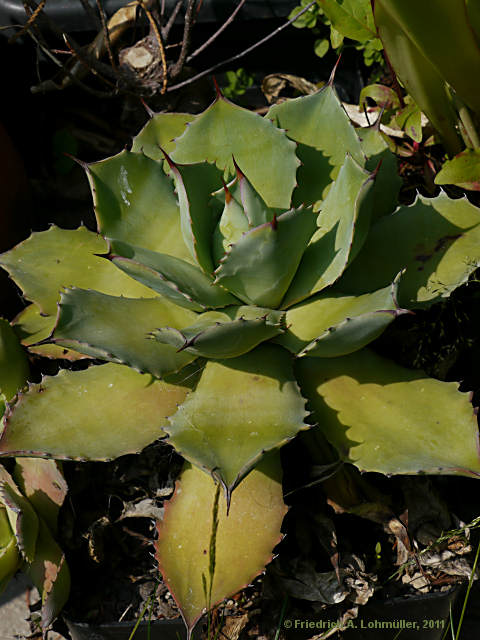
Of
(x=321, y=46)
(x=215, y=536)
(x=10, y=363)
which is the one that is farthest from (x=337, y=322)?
(x=321, y=46)

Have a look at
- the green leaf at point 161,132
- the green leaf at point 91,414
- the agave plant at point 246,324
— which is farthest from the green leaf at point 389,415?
the green leaf at point 161,132

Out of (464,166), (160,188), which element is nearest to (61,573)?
(160,188)

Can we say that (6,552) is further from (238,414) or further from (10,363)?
(238,414)

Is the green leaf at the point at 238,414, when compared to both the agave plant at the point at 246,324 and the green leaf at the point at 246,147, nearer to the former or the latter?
the agave plant at the point at 246,324

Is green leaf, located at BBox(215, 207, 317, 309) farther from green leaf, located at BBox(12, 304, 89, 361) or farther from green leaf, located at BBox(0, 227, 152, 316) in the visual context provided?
green leaf, located at BBox(12, 304, 89, 361)

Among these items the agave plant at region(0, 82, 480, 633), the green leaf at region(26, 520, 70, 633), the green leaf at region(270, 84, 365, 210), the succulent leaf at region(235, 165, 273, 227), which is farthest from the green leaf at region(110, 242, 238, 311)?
the green leaf at region(26, 520, 70, 633)

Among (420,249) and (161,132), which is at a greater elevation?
(161,132)
